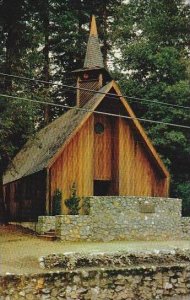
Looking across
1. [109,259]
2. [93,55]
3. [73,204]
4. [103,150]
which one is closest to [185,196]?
[103,150]

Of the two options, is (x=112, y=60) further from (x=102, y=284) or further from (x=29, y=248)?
(x=102, y=284)

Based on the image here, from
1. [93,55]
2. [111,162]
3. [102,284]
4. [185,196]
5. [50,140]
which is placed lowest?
[102,284]

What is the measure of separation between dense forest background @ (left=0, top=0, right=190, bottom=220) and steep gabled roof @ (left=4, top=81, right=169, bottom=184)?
4.45ft

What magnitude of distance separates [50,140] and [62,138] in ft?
10.2

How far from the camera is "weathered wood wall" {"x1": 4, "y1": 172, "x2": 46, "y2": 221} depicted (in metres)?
25.8

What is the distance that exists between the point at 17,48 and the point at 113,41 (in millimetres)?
19050

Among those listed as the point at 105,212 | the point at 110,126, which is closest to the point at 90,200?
the point at 105,212

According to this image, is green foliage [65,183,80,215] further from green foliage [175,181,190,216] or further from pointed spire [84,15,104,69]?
green foliage [175,181,190,216]

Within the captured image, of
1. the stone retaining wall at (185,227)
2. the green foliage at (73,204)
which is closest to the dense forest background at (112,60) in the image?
the green foliage at (73,204)

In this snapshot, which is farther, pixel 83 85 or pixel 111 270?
pixel 83 85

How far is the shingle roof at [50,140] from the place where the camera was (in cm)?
2506

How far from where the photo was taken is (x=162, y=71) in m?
34.6

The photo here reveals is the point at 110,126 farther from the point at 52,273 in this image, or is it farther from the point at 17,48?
the point at 52,273

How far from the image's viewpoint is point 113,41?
42.0m
